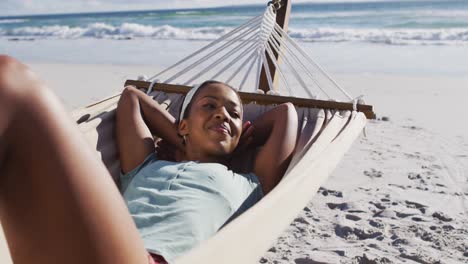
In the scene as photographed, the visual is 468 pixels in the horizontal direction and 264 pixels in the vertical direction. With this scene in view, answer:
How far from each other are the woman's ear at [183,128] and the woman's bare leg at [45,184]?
39.4 inches

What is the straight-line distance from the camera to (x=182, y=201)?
1321 mm

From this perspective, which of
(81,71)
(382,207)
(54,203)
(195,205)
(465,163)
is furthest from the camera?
(81,71)

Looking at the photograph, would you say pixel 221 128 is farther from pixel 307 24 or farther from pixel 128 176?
pixel 307 24

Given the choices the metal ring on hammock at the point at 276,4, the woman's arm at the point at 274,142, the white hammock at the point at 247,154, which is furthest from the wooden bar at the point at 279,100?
the metal ring on hammock at the point at 276,4

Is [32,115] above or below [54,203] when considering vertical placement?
above

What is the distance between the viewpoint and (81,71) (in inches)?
265

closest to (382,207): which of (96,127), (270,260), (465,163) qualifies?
(270,260)

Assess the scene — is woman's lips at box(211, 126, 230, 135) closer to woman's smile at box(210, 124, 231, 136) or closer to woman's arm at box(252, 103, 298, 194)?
woman's smile at box(210, 124, 231, 136)

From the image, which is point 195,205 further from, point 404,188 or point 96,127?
point 404,188

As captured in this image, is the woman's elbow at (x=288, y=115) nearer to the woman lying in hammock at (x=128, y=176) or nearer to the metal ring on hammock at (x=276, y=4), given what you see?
the woman lying in hammock at (x=128, y=176)

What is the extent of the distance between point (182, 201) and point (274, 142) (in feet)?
1.77

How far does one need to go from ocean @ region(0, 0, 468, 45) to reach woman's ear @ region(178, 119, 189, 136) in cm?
767

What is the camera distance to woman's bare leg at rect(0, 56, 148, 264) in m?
0.74

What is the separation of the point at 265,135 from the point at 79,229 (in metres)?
1.19
